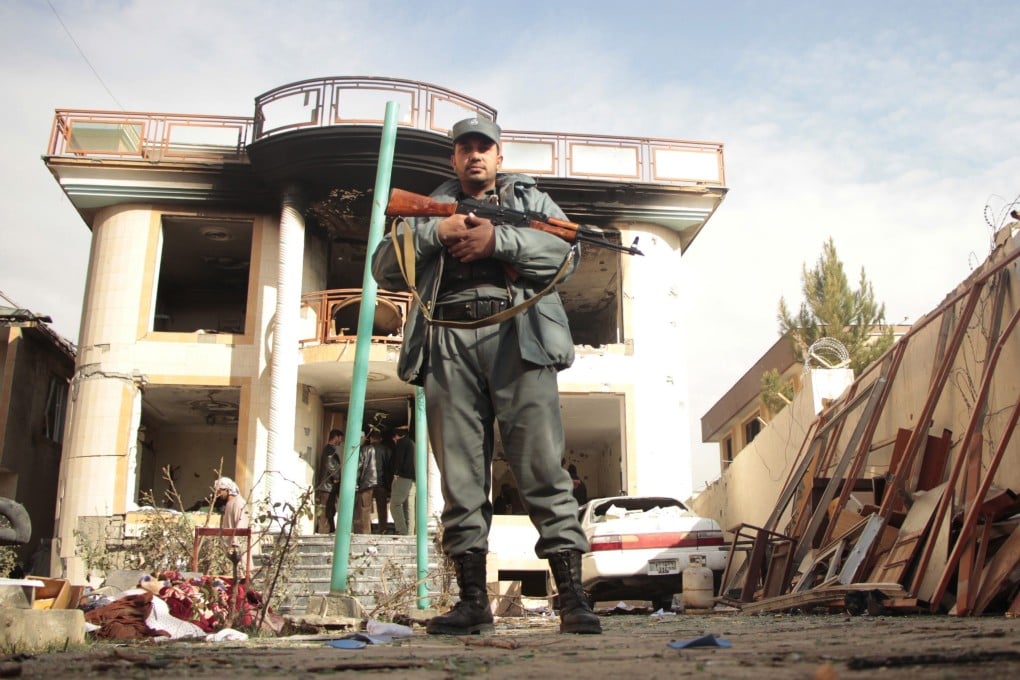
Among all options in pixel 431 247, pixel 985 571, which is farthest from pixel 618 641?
pixel 985 571

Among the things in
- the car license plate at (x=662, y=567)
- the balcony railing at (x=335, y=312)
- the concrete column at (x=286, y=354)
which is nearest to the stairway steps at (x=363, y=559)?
the car license plate at (x=662, y=567)

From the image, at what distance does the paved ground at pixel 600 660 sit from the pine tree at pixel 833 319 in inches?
851

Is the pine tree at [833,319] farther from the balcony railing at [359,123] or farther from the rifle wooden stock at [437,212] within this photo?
the rifle wooden stock at [437,212]

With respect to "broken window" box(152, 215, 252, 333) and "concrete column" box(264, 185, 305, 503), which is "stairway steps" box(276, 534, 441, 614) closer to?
"concrete column" box(264, 185, 305, 503)

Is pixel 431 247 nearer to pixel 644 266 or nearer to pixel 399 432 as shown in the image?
pixel 399 432

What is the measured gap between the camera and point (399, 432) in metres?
17.1

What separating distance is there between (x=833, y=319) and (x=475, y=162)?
21002 mm

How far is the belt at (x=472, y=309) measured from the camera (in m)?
4.26

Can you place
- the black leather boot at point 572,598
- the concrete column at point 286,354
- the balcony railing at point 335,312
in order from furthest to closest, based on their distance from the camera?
the balcony railing at point 335,312 → the concrete column at point 286,354 → the black leather boot at point 572,598

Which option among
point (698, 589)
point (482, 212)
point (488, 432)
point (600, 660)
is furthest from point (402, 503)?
point (600, 660)

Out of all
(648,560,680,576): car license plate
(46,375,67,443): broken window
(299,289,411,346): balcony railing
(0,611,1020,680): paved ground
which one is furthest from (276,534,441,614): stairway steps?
(46,375,67,443): broken window

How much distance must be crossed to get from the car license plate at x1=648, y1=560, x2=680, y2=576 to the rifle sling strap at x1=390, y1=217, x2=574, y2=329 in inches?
318

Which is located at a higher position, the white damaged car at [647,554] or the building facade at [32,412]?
the building facade at [32,412]

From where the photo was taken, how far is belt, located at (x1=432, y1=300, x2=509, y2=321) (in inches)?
168
